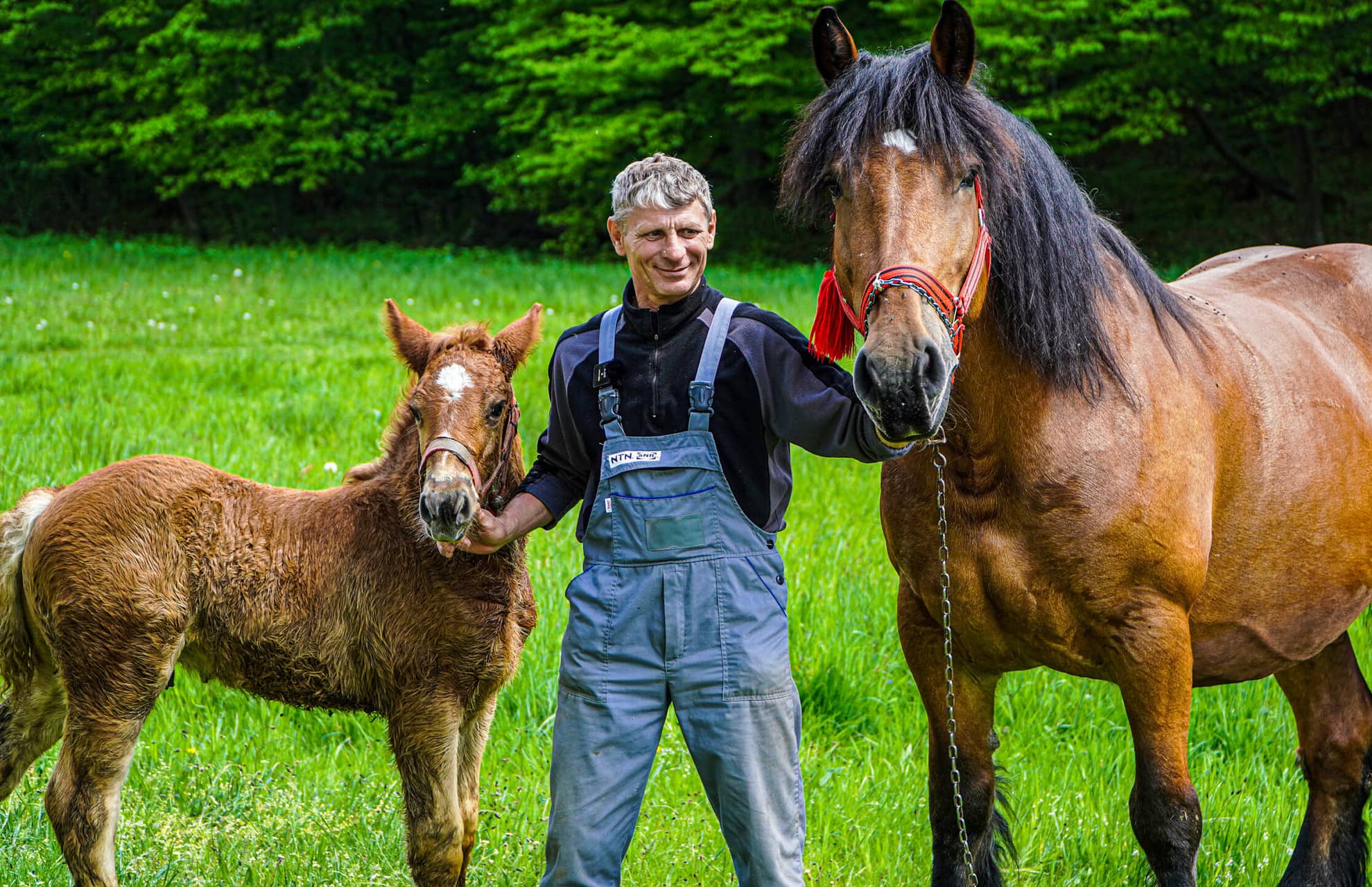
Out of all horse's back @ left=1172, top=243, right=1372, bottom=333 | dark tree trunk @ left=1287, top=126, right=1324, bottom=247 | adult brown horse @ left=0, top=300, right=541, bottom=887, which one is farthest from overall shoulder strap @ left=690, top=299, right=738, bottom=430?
dark tree trunk @ left=1287, top=126, right=1324, bottom=247

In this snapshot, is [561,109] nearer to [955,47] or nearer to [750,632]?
[955,47]

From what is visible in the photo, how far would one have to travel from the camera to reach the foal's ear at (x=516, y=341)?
3.46 meters

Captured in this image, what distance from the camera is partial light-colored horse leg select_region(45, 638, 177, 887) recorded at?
334cm

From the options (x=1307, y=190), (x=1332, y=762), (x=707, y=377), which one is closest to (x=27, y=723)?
(x=707, y=377)

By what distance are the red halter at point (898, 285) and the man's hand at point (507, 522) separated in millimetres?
860

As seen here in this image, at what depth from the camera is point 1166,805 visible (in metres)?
3.17

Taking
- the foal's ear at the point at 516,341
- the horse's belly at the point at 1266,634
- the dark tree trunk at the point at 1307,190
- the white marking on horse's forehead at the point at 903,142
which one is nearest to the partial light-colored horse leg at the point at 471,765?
the foal's ear at the point at 516,341

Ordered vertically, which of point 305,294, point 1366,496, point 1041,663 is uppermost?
point 1366,496

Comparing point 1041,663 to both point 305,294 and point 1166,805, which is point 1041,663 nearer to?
point 1166,805

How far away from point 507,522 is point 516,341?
58 cm

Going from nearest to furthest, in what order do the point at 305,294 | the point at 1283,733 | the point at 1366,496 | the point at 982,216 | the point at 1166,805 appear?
the point at 982,216, the point at 1166,805, the point at 1366,496, the point at 1283,733, the point at 305,294

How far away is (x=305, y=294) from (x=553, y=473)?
1299cm

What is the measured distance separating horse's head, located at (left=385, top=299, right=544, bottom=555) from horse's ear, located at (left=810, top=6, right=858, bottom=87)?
42.3 inches

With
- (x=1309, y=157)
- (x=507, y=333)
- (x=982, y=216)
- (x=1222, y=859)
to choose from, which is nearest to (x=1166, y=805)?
(x=1222, y=859)
